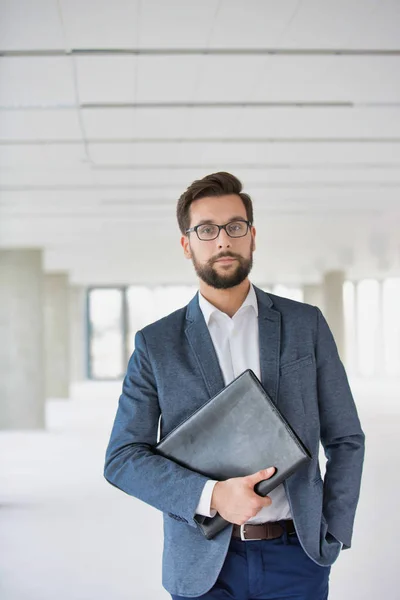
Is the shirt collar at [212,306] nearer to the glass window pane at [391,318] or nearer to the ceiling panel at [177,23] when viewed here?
the ceiling panel at [177,23]

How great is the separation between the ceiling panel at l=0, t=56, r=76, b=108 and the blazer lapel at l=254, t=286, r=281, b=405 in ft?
12.0

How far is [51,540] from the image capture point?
25.2 feet

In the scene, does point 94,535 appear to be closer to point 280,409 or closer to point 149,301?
point 280,409

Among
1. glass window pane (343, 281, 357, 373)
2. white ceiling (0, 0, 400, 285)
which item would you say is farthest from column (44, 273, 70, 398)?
glass window pane (343, 281, 357, 373)

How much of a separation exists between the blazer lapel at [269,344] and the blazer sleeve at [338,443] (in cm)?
12

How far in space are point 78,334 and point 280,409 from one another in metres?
32.3

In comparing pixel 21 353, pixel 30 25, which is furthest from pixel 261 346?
pixel 21 353

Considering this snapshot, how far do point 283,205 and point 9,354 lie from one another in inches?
306

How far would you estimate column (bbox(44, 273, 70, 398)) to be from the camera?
25625 millimetres

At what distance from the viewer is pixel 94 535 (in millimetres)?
7719

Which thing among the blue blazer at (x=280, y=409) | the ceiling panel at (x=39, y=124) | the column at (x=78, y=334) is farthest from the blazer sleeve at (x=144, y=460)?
the column at (x=78, y=334)

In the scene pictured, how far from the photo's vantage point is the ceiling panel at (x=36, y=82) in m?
5.52

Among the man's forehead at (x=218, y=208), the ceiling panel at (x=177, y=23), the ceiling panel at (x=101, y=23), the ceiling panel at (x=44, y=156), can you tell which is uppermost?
the ceiling panel at (x=101, y=23)

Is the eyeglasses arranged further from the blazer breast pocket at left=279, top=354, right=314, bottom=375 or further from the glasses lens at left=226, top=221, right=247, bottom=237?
the blazer breast pocket at left=279, top=354, right=314, bottom=375
